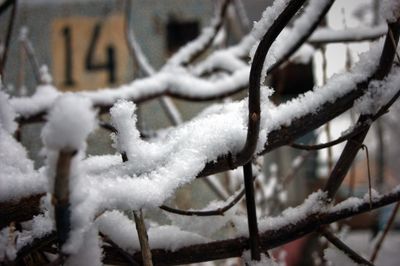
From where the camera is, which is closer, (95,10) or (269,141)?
(269,141)

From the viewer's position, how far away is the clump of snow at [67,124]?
30 centimetres

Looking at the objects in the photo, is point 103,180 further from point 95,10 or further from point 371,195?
point 95,10

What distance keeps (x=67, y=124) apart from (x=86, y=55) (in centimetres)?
543

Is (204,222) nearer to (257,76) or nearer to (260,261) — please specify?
(260,261)

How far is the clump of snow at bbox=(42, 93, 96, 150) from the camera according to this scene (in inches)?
12.0

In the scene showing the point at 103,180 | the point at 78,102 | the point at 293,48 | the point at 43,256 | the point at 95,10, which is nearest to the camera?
the point at 78,102

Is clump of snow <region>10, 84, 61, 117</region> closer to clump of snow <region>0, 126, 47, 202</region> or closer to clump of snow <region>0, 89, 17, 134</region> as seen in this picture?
clump of snow <region>0, 89, 17, 134</region>

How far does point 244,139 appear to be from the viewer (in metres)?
0.56

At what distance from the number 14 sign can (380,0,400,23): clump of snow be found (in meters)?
5.01

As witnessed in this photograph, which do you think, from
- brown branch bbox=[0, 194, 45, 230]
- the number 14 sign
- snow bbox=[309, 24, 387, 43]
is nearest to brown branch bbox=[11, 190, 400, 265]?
brown branch bbox=[0, 194, 45, 230]

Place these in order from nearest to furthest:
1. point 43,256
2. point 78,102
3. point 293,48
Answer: point 78,102 < point 43,256 < point 293,48

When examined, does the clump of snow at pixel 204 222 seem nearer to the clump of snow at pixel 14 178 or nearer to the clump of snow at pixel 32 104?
the clump of snow at pixel 14 178

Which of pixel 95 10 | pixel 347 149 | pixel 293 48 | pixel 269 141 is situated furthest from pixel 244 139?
pixel 95 10

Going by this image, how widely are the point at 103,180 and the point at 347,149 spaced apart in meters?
0.39
